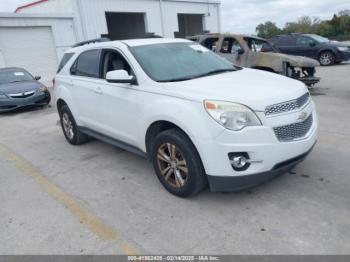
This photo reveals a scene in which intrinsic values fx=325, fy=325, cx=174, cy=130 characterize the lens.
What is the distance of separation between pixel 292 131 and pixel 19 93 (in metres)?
9.26

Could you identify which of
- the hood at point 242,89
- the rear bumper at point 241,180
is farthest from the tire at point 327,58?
the rear bumper at point 241,180

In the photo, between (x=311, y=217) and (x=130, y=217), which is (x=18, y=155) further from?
(x=311, y=217)

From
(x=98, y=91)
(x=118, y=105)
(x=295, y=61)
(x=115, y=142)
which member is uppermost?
(x=98, y=91)

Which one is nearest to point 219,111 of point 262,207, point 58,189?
point 262,207

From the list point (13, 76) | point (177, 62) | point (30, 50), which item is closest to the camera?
point (177, 62)

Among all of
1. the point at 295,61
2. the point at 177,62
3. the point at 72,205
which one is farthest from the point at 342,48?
the point at 72,205

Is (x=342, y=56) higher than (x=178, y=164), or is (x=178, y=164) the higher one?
(x=178, y=164)

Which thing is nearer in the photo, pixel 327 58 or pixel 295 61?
pixel 295 61

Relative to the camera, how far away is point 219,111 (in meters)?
3.18

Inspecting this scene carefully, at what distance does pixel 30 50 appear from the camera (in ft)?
55.6

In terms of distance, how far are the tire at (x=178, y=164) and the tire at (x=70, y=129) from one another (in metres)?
2.50

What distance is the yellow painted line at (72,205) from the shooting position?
3.15 metres

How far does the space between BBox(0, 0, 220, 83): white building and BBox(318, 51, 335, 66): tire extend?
11.6 meters

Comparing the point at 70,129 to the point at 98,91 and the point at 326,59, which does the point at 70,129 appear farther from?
the point at 326,59
